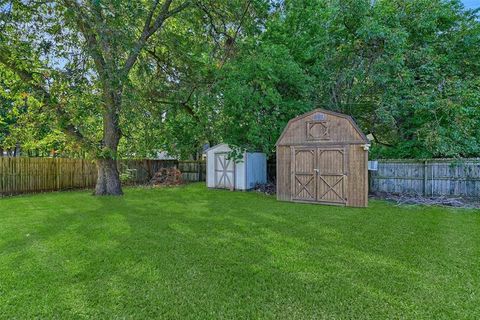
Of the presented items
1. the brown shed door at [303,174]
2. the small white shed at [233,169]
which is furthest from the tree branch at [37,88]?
the brown shed door at [303,174]

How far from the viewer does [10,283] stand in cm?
299

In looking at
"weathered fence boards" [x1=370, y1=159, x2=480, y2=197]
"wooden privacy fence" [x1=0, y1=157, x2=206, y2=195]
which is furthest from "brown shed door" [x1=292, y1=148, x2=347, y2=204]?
"wooden privacy fence" [x1=0, y1=157, x2=206, y2=195]

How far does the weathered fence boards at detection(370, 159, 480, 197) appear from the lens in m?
8.51

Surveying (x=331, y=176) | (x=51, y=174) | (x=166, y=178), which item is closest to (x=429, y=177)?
(x=331, y=176)

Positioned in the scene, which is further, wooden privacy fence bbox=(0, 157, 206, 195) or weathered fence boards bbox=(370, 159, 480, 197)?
wooden privacy fence bbox=(0, 157, 206, 195)

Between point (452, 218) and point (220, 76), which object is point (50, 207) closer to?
point (220, 76)

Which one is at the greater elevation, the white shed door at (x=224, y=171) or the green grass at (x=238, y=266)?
the white shed door at (x=224, y=171)

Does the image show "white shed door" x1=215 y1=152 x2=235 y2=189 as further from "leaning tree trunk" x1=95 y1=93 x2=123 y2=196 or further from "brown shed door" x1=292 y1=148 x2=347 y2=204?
"leaning tree trunk" x1=95 y1=93 x2=123 y2=196

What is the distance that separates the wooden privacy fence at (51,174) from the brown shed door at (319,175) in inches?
253

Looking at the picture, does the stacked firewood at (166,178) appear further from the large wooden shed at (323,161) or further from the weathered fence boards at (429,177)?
the weathered fence boards at (429,177)

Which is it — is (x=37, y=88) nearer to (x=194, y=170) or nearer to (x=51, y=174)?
(x=51, y=174)

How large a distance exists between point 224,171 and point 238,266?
339 inches

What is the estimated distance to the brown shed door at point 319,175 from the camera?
786cm

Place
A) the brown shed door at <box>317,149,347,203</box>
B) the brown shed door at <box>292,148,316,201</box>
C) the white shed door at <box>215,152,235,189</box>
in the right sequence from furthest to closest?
the white shed door at <box>215,152,235,189</box>, the brown shed door at <box>292,148,316,201</box>, the brown shed door at <box>317,149,347,203</box>
